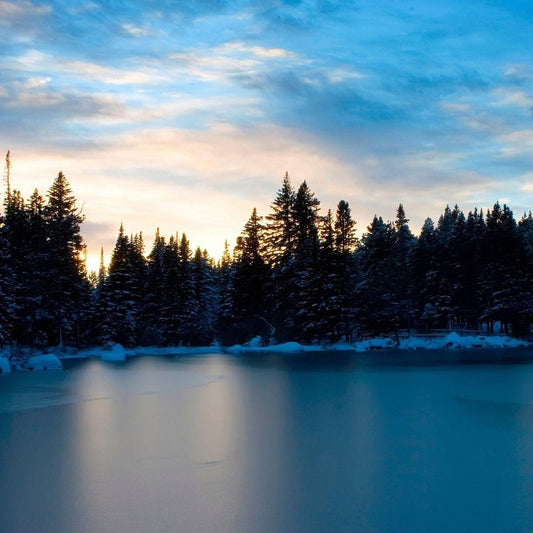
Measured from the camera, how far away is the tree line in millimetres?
48594

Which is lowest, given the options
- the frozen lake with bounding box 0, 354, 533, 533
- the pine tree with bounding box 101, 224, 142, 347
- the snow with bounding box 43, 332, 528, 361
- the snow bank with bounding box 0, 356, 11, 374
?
the snow with bounding box 43, 332, 528, 361

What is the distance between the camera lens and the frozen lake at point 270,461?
669 centimetres

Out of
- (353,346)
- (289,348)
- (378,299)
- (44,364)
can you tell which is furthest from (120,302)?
(378,299)

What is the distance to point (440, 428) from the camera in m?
12.1

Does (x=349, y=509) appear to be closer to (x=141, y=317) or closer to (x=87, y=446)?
(x=87, y=446)

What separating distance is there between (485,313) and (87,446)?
5586cm

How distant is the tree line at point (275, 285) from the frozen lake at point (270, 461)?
32.0 meters

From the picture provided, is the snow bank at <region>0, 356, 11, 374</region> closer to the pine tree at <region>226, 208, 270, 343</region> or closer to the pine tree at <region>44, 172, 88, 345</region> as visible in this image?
the pine tree at <region>44, 172, 88, 345</region>

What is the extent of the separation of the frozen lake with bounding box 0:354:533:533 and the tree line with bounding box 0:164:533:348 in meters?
32.0

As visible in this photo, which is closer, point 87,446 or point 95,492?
point 95,492

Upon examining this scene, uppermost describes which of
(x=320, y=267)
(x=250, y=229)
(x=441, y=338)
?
(x=250, y=229)

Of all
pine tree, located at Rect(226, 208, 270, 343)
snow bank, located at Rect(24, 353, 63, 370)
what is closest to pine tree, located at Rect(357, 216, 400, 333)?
pine tree, located at Rect(226, 208, 270, 343)

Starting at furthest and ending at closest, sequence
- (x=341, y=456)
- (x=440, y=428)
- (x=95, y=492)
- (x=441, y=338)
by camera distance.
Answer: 1. (x=441, y=338)
2. (x=440, y=428)
3. (x=341, y=456)
4. (x=95, y=492)

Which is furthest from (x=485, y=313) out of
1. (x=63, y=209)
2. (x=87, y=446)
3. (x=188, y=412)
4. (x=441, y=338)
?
(x=87, y=446)
